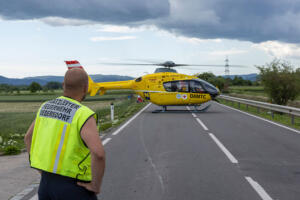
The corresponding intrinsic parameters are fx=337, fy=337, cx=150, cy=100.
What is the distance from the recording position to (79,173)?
2.52 meters

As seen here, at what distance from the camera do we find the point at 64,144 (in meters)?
2.51

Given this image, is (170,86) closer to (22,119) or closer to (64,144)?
(22,119)

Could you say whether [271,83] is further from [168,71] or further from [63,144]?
[63,144]

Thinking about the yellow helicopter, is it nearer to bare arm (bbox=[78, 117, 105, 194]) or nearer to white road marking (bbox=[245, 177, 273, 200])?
white road marking (bbox=[245, 177, 273, 200])

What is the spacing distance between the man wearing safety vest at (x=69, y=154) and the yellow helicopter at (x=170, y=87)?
19.4m

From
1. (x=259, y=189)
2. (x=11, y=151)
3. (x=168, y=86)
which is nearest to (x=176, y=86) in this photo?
(x=168, y=86)

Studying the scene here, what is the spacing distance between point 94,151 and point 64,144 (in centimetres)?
25

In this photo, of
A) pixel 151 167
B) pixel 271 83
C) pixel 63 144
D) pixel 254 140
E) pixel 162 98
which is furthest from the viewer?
pixel 271 83

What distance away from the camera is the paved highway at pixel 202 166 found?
542 cm

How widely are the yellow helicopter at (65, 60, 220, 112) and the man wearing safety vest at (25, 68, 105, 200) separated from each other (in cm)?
1940

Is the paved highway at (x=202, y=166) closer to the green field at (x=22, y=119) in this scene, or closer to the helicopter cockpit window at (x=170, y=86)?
the green field at (x=22, y=119)

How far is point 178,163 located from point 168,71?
628 inches

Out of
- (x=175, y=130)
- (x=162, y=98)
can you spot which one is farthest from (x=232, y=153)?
(x=162, y=98)

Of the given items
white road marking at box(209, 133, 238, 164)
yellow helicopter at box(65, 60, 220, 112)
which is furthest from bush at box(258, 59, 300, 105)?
white road marking at box(209, 133, 238, 164)
